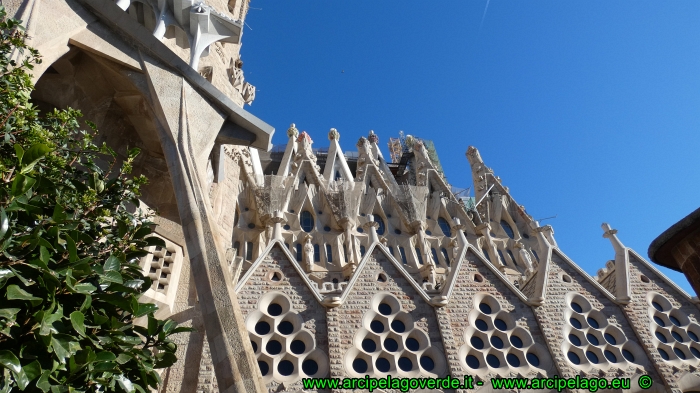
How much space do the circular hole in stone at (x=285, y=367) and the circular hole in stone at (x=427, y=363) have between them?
8.08ft

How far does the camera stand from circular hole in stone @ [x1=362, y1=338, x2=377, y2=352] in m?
8.99

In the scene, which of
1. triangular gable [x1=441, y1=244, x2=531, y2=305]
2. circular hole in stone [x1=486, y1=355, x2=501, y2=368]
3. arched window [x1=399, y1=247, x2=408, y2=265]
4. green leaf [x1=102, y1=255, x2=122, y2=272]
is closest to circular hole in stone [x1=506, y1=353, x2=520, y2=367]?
circular hole in stone [x1=486, y1=355, x2=501, y2=368]

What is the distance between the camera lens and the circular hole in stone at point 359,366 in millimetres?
8664

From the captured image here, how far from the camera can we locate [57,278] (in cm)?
311

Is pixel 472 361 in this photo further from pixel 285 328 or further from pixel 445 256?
pixel 445 256

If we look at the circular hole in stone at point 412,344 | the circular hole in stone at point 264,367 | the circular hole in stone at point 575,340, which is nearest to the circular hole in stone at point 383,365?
the circular hole in stone at point 412,344

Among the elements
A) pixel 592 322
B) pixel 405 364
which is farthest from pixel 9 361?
pixel 592 322

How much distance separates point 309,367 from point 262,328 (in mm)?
1173

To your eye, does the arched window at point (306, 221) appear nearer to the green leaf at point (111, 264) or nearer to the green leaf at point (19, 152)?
the green leaf at point (111, 264)

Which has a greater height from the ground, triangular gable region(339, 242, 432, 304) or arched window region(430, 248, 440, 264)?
arched window region(430, 248, 440, 264)

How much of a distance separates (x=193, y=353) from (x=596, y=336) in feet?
26.8

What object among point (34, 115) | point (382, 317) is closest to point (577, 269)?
point (382, 317)

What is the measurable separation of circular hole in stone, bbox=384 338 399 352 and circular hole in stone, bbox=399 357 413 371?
0.79 ft

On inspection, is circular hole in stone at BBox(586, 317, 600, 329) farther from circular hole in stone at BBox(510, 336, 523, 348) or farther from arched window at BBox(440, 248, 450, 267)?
arched window at BBox(440, 248, 450, 267)
